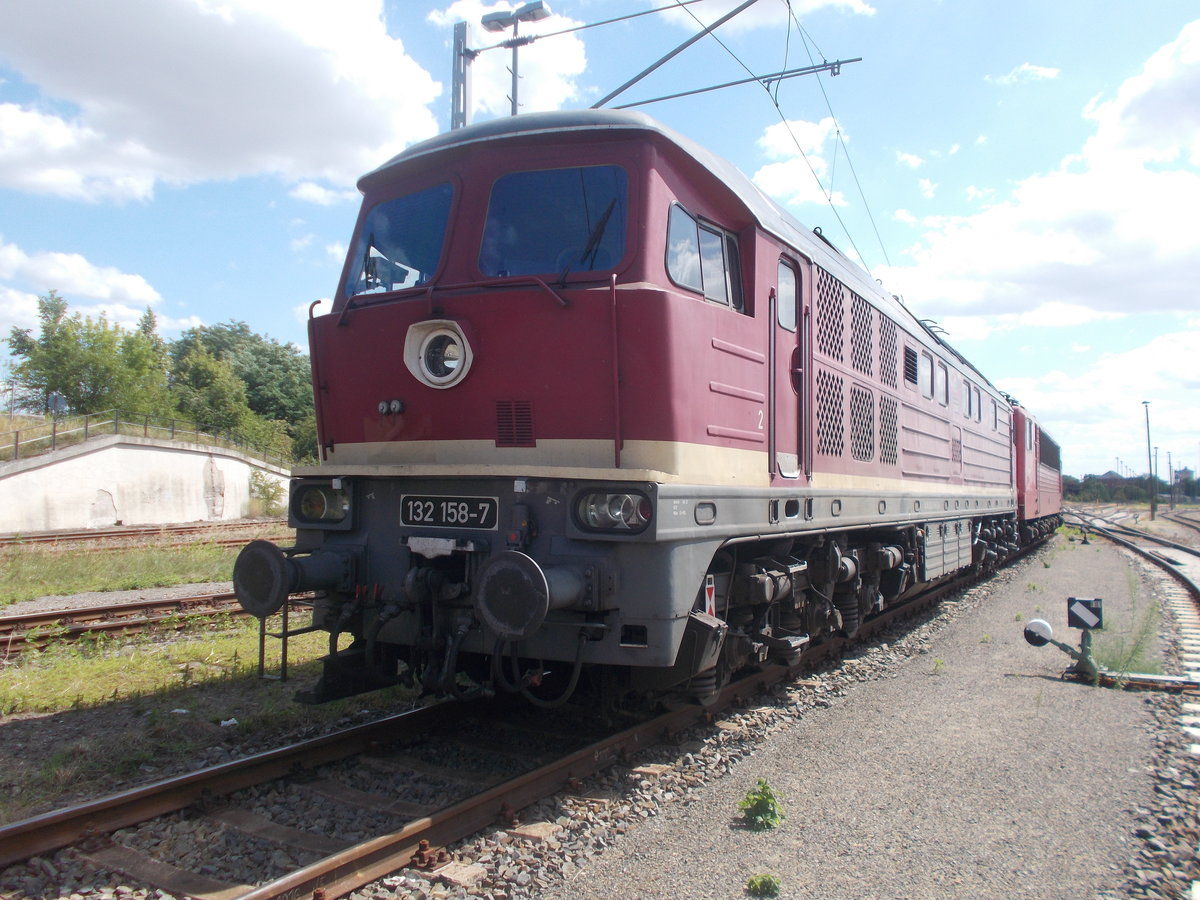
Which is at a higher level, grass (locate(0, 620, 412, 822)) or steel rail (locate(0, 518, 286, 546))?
steel rail (locate(0, 518, 286, 546))

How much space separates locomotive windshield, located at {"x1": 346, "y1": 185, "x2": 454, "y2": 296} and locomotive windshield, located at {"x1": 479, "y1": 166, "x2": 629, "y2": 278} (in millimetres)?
354

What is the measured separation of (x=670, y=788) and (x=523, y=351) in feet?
8.02

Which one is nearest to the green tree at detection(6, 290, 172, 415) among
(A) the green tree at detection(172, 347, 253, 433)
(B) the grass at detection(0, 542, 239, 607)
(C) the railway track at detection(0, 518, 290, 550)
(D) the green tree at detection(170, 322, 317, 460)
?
(A) the green tree at detection(172, 347, 253, 433)

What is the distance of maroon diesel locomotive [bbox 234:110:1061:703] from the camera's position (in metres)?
4.31

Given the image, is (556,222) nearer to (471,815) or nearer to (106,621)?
(471,815)

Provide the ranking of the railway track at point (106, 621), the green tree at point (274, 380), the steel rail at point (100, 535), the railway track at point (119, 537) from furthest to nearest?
1. the green tree at point (274, 380)
2. the steel rail at point (100, 535)
3. the railway track at point (119, 537)
4. the railway track at point (106, 621)

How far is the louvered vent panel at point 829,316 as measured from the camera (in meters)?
6.55

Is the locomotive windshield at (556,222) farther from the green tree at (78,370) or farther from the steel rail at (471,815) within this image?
the green tree at (78,370)

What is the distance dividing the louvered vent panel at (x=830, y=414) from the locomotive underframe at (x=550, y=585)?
0.52 m

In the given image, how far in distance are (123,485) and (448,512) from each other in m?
26.3

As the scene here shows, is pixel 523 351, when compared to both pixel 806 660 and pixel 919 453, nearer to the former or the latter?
pixel 806 660

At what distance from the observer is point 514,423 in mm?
4598

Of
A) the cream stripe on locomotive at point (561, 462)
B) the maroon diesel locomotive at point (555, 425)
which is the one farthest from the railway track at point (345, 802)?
the cream stripe on locomotive at point (561, 462)

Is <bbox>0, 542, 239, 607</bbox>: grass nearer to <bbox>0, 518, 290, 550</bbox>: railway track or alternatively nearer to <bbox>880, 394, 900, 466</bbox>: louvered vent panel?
<bbox>0, 518, 290, 550</bbox>: railway track
